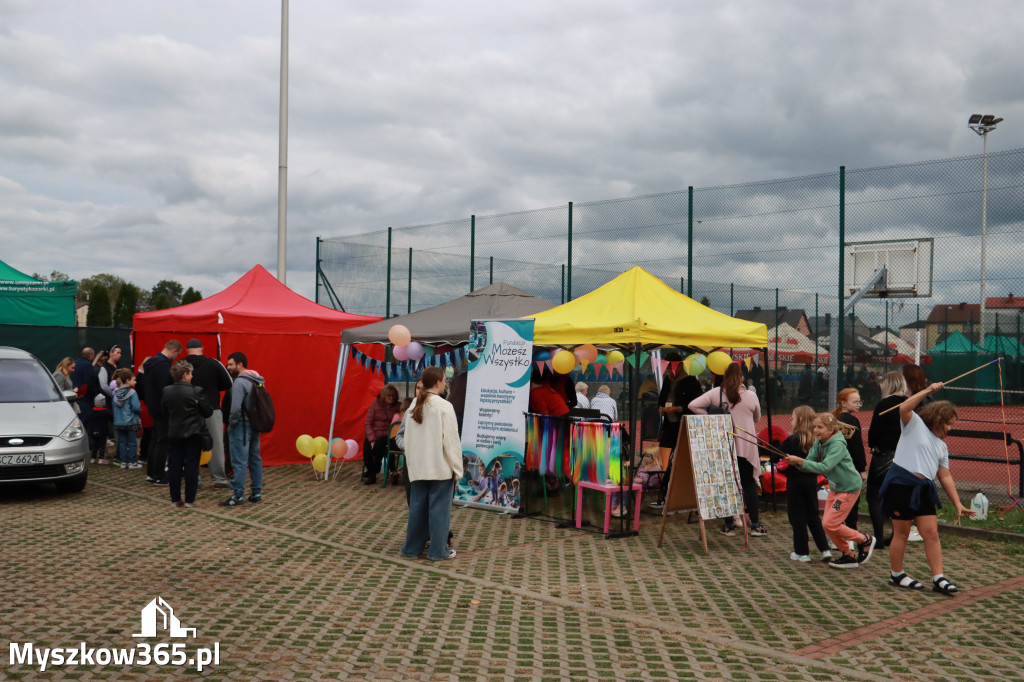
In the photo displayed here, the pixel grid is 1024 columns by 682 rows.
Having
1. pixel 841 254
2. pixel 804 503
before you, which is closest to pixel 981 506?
pixel 804 503

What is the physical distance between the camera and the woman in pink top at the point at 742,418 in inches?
361

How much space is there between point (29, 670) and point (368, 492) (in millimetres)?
7029

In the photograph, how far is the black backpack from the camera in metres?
10.1

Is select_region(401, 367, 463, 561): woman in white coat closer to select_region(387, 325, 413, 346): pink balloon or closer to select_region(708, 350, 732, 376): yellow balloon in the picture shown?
select_region(708, 350, 732, 376): yellow balloon

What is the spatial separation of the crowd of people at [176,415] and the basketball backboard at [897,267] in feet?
26.9

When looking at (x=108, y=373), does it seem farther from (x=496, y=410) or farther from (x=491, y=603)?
(x=491, y=603)

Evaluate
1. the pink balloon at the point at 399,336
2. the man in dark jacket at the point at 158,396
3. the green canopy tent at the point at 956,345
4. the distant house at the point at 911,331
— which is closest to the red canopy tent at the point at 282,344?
the man in dark jacket at the point at 158,396

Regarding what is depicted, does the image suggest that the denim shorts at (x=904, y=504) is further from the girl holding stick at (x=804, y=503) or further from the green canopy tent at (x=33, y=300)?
the green canopy tent at (x=33, y=300)

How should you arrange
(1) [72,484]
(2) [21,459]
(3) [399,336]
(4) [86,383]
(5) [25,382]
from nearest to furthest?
(2) [21,459] → (1) [72,484] → (5) [25,382] → (3) [399,336] → (4) [86,383]

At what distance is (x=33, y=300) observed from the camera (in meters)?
20.3

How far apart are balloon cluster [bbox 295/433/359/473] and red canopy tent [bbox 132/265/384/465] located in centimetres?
141

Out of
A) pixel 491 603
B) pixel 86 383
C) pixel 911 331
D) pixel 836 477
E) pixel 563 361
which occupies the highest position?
pixel 911 331

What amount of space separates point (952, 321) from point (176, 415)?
1136 centimetres

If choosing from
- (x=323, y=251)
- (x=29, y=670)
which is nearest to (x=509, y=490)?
(x=29, y=670)
